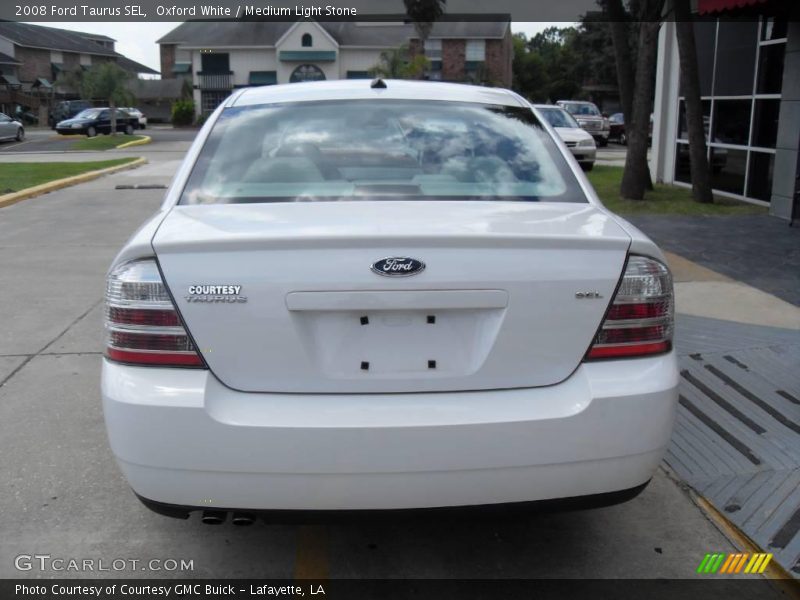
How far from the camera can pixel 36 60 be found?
67125mm

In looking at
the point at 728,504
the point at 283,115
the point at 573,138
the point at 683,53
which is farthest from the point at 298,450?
the point at 573,138

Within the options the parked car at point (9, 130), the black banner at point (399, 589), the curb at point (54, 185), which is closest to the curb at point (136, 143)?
the parked car at point (9, 130)

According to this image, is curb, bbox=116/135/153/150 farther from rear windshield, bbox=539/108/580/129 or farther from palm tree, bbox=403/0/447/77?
rear windshield, bbox=539/108/580/129

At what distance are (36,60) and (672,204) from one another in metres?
66.1

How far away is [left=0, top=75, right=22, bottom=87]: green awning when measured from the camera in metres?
58.4

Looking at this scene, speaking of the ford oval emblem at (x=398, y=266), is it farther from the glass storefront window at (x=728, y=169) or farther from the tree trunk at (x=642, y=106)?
the glass storefront window at (x=728, y=169)

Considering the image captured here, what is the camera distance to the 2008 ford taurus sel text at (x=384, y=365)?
2605mm

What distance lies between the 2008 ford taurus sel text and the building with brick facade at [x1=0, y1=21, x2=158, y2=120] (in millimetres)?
60951

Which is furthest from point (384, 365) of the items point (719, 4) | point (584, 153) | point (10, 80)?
point (10, 80)

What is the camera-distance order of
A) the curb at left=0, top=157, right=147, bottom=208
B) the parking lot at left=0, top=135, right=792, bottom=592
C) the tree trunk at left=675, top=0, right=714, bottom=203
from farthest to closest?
the curb at left=0, top=157, right=147, bottom=208, the tree trunk at left=675, top=0, right=714, bottom=203, the parking lot at left=0, top=135, right=792, bottom=592

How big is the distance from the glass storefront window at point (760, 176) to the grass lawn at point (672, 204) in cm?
22

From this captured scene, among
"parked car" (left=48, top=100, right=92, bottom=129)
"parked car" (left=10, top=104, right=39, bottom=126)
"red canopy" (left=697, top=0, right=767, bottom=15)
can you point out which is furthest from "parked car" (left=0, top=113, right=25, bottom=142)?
"red canopy" (left=697, top=0, right=767, bottom=15)

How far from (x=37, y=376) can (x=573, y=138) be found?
1686cm

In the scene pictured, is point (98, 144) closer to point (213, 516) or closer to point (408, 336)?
point (213, 516)
